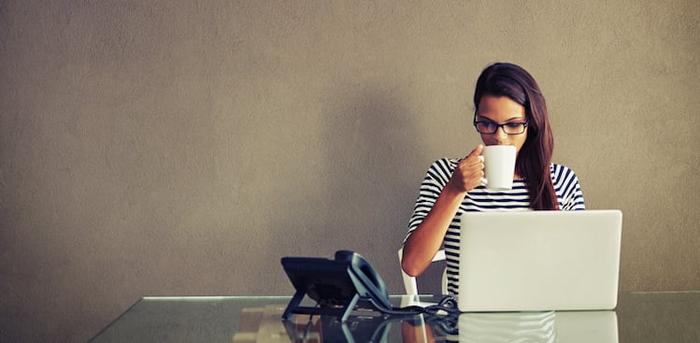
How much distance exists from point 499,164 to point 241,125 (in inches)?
58.1

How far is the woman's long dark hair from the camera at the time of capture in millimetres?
2611

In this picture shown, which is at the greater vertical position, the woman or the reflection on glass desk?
the woman

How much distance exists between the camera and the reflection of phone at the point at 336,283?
1820 millimetres

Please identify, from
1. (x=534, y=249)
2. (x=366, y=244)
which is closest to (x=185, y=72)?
(x=366, y=244)

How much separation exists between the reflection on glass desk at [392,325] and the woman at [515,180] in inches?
17.1

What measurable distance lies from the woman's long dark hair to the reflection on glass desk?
708 millimetres

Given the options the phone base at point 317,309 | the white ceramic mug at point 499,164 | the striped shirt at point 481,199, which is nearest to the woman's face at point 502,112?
the striped shirt at point 481,199

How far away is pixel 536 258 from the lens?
1844 millimetres

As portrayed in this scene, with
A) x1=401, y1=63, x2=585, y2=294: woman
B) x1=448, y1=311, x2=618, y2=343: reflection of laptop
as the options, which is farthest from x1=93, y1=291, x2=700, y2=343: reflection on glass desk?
x1=401, y1=63, x2=585, y2=294: woman

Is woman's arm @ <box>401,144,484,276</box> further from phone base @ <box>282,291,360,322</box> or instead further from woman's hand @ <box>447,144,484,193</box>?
phone base @ <box>282,291,360,322</box>

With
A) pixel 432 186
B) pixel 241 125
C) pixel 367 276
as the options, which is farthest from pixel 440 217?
pixel 241 125

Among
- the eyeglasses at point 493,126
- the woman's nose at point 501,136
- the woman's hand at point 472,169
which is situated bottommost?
the woman's hand at point 472,169

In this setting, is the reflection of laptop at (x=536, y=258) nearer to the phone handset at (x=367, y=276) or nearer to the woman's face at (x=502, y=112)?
the phone handset at (x=367, y=276)

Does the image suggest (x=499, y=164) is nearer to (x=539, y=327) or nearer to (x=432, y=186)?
(x=539, y=327)
